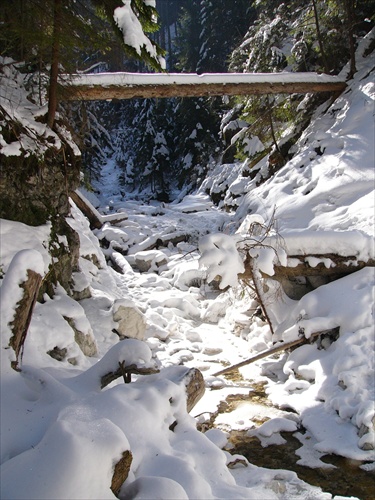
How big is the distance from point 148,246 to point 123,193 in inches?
603

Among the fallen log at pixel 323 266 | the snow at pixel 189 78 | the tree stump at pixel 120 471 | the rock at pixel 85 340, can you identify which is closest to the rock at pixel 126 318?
the rock at pixel 85 340

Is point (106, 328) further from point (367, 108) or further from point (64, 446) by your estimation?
point (367, 108)

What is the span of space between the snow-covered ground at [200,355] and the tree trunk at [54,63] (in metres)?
1.83

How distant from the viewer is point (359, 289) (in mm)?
6512

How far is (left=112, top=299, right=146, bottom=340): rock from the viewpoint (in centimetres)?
660

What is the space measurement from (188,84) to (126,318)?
626 cm

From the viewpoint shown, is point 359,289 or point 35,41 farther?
point 359,289

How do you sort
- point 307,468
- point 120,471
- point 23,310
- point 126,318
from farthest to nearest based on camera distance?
point 126,318 < point 307,468 < point 23,310 < point 120,471

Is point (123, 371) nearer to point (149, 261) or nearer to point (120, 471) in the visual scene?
point (120, 471)

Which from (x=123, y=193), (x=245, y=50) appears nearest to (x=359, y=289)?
(x=245, y=50)

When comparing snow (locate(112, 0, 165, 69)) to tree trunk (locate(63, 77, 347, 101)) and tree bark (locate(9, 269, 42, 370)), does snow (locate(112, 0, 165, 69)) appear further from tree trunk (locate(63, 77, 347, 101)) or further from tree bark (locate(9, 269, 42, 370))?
tree bark (locate(9, 269, 42, 370))

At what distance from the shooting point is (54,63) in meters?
6.04

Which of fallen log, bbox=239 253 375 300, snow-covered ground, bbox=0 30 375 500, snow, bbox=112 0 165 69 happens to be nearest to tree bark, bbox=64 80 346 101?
snow-covered ground, bbox=0 30 375 500

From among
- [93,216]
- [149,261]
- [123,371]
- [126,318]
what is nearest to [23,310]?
[123,371]
